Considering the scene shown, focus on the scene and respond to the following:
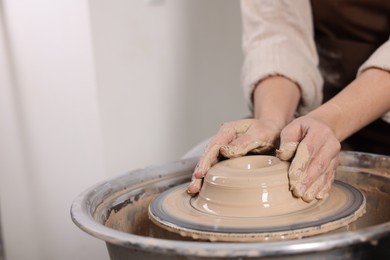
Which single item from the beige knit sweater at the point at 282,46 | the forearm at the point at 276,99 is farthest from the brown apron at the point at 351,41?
the forearm at the point at 276,99

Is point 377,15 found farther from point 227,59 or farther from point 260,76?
point 227,59

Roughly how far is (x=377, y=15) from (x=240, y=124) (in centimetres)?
53

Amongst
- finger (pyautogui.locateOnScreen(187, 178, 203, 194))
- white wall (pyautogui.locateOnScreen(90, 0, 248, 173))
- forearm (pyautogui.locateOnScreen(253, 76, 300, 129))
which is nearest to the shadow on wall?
white wall (pyautogui.locateOnScreen(90, 0, 248, 173))

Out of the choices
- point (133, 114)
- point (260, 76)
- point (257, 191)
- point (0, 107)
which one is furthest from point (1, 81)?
point (257, 191)

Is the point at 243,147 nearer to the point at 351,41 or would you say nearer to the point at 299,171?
the point at 299,171

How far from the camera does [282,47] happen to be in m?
1.42

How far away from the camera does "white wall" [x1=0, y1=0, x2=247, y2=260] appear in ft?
5.64

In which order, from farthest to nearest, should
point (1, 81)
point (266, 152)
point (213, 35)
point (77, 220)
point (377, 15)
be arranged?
1. point (213, 35)
2. point (1, 81)
3. point (377, 15)
4. point (266, 152)
5. point (77, 220)

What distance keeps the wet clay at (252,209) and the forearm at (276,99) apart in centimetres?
27

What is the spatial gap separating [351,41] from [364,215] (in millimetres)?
535

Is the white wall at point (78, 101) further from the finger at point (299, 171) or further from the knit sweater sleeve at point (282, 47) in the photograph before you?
the finger at point (299, 171)

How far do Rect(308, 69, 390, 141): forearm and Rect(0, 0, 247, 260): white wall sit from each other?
897 mm

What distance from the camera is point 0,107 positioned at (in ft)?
5.78

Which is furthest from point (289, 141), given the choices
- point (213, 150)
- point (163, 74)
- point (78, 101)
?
point (163, 74)
